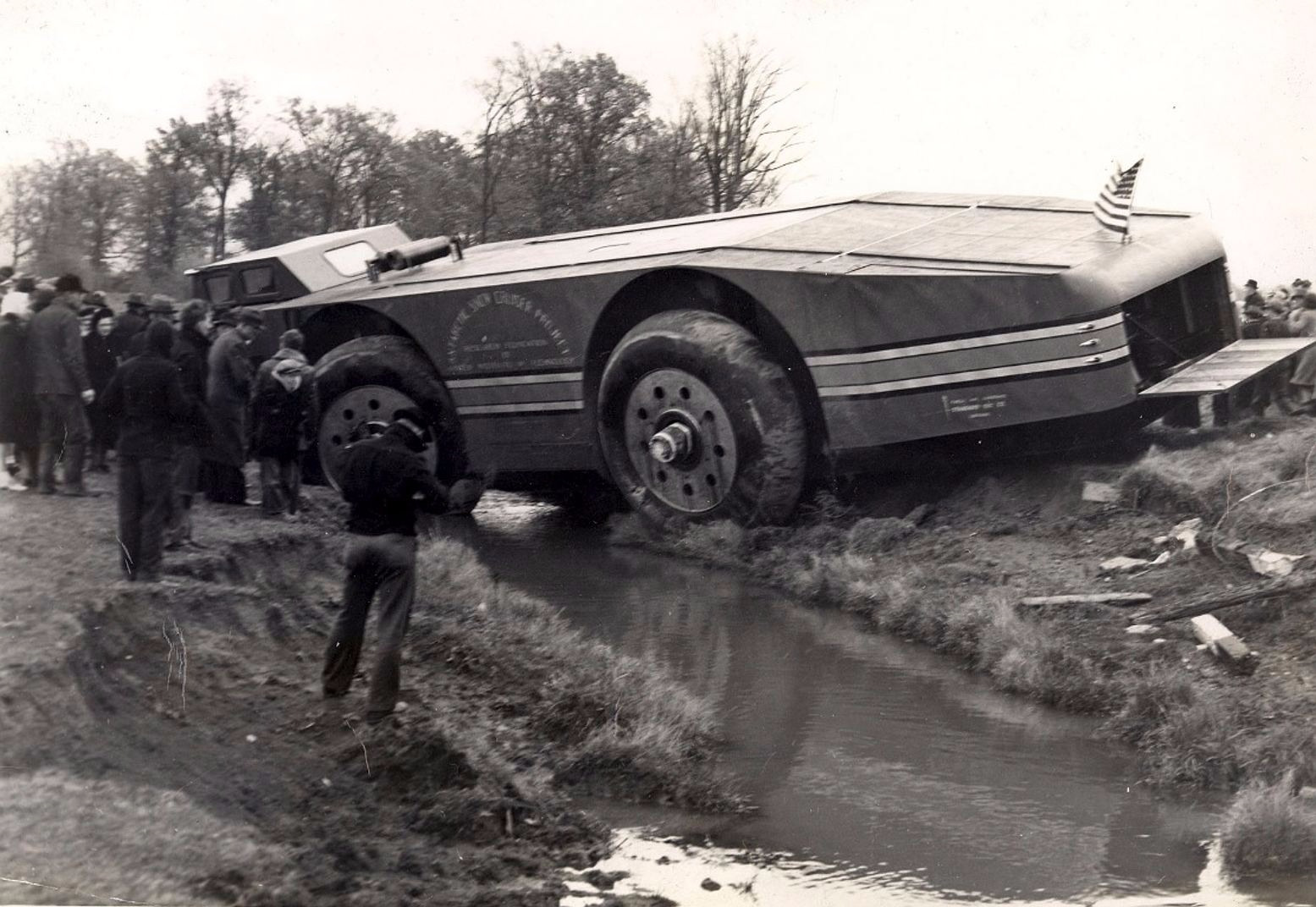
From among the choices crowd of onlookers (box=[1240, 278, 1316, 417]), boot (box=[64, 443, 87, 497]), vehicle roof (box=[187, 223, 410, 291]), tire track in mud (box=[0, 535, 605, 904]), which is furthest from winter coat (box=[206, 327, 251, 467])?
crowd of onlookers (box=[1240, 278, 1316, 417])

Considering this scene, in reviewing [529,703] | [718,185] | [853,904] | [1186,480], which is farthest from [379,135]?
[853,904]

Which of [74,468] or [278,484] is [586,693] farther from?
[74,468]

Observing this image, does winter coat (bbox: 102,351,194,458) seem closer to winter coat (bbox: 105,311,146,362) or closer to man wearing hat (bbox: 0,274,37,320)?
man wearing hat (bbox: 0,274,37,320)

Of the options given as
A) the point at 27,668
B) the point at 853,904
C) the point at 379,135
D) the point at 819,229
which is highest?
the point at 379,135

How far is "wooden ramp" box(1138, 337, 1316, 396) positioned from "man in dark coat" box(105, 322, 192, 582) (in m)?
6.55

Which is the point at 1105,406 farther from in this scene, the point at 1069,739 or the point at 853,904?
the point at 853,904

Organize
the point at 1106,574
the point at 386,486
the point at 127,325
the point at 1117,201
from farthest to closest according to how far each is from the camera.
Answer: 1. the point at 127,325
2. the point at 1117,201
3. the point at 1106,574
4. the point at 386,486

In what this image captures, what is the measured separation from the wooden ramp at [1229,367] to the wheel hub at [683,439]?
325cm

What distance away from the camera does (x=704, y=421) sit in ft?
39.6

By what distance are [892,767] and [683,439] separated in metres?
5.09

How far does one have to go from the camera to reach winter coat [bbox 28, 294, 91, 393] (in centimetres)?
1109

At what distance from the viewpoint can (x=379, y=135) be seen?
487 inches

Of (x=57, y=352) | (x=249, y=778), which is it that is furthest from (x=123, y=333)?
(x=249, y=778)

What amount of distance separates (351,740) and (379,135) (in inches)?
265
